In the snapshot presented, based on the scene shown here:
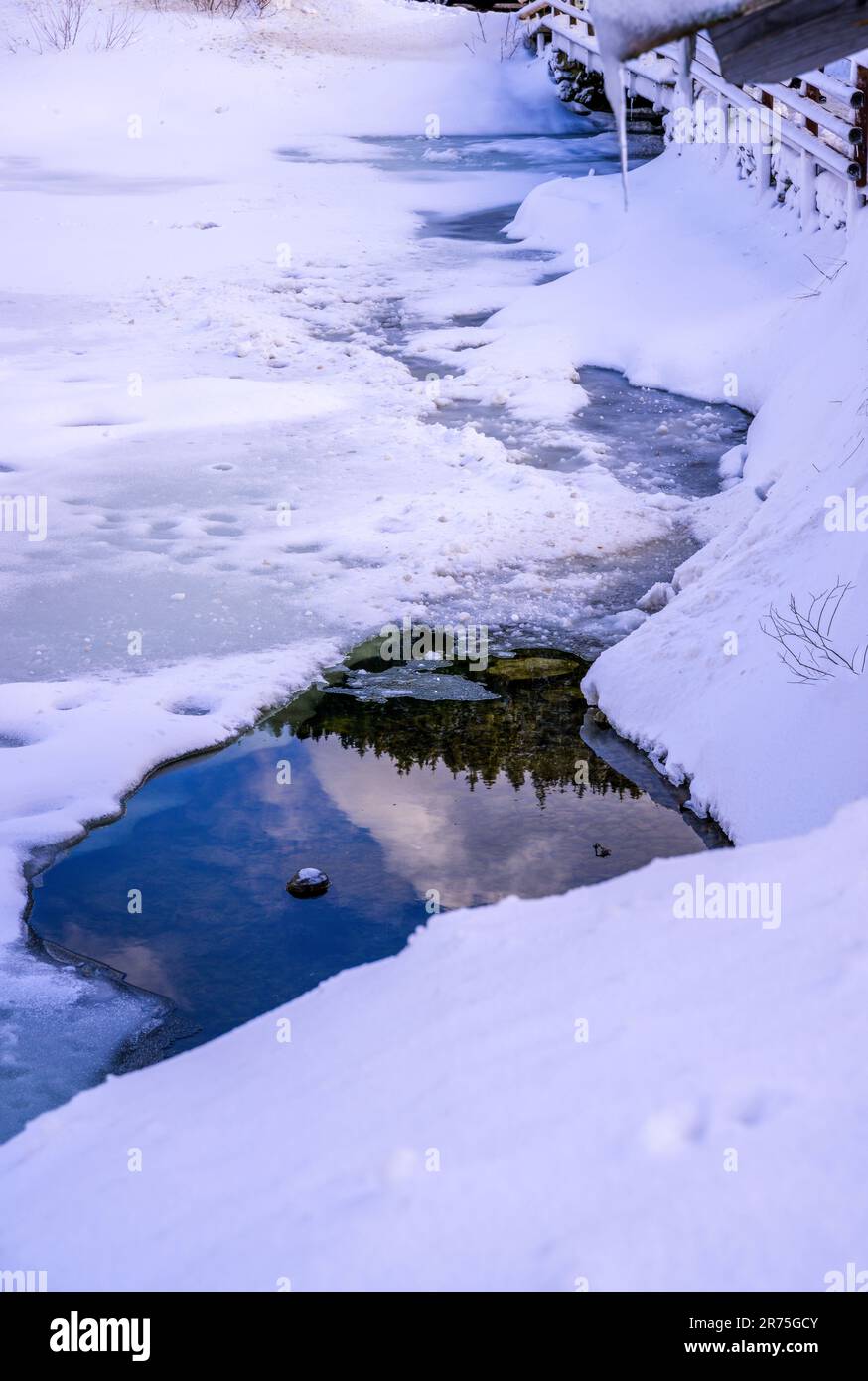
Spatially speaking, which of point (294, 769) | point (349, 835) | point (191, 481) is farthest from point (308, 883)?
point (191, 481)

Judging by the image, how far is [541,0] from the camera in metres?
24.3

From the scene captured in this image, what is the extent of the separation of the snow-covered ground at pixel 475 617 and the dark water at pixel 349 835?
220 mm

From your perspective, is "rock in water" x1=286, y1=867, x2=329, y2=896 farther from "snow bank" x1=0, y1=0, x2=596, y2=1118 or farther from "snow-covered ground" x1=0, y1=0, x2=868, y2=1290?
"snow-covered ground" x1=0, y1=0, x2=868, y2=1290

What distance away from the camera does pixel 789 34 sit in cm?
228

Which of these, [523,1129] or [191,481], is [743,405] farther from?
[523,1129]

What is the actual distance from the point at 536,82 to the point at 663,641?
22.4 meters

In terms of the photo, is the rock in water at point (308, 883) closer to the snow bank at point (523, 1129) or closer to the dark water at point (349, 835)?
the dark water at point (349, 835)

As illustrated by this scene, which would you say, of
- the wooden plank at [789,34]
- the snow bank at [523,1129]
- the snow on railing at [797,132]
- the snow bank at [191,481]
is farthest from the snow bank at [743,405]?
the wooden plank at [789,34]

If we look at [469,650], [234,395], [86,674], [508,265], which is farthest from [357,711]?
[508,265]

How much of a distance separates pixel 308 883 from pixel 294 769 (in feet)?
3.18

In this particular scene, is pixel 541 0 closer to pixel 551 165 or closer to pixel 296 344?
pixel 551 165

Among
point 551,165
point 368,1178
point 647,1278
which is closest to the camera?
point 647,1278

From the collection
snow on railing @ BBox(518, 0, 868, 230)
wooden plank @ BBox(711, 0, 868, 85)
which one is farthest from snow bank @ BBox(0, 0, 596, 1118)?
wooden plank @ BBox(711, 0, 868, 85)

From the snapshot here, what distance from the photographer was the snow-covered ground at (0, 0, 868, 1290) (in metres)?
2.24
